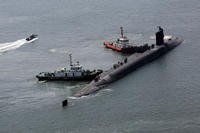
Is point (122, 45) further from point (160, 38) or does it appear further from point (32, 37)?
point (32, 37)

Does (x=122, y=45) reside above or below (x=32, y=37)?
below

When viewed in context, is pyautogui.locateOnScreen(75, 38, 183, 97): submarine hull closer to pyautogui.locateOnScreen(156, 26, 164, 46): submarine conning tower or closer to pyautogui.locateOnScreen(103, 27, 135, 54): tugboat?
pyautogui.locateOnScreen(156, 26, 164, 46): submarine conning tower

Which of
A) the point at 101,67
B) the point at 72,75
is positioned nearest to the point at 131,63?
the point at 101,67

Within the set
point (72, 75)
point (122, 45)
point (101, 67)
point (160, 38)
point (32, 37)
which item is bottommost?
point (72, 75)

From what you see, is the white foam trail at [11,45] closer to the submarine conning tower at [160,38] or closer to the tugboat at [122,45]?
the tugboat at [122,45]

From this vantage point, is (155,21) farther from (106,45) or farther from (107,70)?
(107,70)

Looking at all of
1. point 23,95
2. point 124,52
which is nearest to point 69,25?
point 124,52

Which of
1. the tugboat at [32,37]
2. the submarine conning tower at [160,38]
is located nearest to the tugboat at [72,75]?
the submarine conning tower at [160,38]

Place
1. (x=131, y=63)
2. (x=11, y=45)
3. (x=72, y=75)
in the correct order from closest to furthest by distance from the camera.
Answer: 1. (x=72, y=75)
2. (x=131, y=63)
3. (x=11, y=45)
